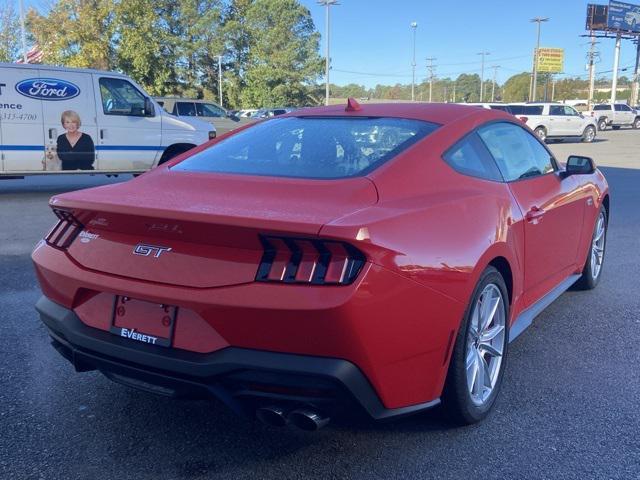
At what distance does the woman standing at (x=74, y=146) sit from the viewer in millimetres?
10617

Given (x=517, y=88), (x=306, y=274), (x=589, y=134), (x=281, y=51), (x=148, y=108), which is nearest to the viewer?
(x=306, y=274)

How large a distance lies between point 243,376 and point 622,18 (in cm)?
7266

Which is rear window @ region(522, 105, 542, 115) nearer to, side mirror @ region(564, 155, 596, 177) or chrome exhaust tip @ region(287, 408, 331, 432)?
side mirror @ region(564, 155, 596, 177)

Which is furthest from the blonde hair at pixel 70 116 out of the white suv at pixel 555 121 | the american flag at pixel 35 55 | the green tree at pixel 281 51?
the green tree at pixel 281 51

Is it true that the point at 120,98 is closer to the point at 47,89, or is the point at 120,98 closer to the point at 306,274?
the point at 47,89

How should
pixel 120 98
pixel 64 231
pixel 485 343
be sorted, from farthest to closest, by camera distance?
pixel 120 98
pixel 485 343
pixel 64 231

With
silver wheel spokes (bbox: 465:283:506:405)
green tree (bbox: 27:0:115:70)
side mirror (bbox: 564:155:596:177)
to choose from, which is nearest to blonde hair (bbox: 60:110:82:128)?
side mirror (bbox: 564:155:596:177)

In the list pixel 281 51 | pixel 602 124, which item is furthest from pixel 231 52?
pixel 602 124

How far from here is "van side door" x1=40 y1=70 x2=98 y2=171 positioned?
10.4 meters

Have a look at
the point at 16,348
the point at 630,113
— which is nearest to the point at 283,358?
the point at 16,348

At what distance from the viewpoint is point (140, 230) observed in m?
2.59

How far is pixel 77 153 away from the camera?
428 inches

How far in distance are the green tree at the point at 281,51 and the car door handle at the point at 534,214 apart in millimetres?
50829

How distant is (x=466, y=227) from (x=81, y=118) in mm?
9371
